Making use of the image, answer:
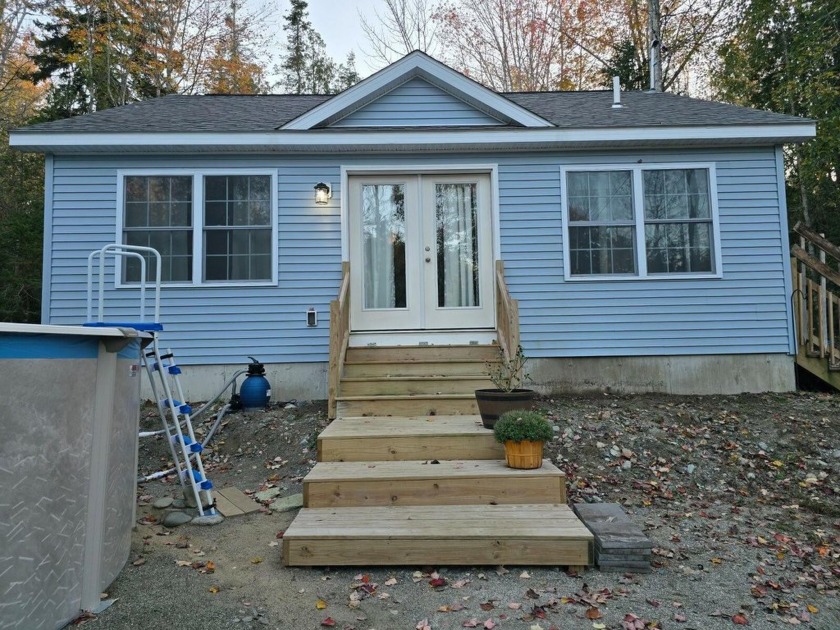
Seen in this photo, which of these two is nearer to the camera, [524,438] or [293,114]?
[524,438]

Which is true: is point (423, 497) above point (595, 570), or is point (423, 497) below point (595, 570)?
above

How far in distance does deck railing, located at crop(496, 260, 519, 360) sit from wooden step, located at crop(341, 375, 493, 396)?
16.1 inches

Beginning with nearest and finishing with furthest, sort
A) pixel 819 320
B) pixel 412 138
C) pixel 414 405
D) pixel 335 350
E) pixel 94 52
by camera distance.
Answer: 1. pixel 414 405
2. pixel 335 350
3. pixel 412 138
4. pixel 819 320
5. pixel 94 52

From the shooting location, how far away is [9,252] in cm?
930

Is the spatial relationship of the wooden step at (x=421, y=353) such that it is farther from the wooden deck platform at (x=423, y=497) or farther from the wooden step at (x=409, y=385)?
the wooden deck platform at (x=423, y=497)

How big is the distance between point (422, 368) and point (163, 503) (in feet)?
8.24

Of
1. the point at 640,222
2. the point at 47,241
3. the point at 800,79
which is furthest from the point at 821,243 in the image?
the point at 47,241

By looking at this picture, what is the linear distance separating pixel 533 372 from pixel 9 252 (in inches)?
372

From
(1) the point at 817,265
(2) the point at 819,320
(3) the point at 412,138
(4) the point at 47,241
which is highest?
(3) the point at 412,138

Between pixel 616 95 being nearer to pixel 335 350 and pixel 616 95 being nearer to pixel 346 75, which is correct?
pixel 335 350

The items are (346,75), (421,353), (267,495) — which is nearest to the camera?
(267,495)

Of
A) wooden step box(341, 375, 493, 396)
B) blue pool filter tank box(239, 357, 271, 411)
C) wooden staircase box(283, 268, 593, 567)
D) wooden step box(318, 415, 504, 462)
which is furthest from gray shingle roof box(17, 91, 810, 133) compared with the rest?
wooden step box(318, 415, 504, 462)

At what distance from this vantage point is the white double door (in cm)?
610

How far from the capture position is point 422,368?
5.19 m
